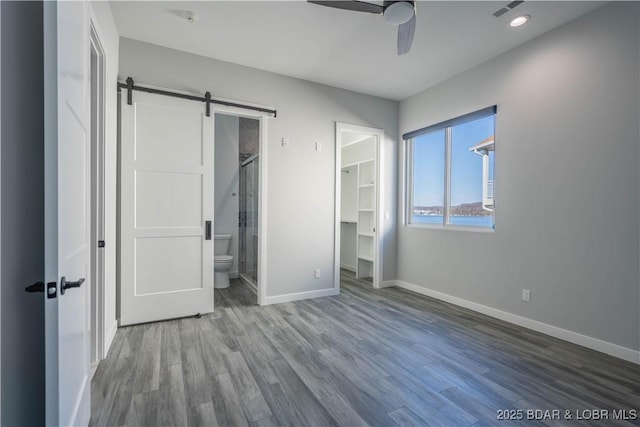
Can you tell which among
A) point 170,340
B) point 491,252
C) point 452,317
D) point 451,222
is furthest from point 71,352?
point 451,222

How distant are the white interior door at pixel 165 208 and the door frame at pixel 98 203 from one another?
0.65 meters

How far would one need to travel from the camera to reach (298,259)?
3.88 meters

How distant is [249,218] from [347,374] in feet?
9.79

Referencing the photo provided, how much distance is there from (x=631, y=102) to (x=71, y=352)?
397 cm

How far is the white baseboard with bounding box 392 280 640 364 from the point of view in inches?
92.8

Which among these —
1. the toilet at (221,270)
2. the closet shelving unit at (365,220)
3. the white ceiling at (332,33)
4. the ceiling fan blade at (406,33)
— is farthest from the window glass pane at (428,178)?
the toilet at (221,270)

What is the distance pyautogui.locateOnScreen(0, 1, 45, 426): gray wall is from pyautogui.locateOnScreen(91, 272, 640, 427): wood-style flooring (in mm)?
704

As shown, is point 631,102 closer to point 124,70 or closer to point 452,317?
point 452,317

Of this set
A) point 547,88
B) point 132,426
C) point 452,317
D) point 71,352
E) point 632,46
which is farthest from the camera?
point 452,317

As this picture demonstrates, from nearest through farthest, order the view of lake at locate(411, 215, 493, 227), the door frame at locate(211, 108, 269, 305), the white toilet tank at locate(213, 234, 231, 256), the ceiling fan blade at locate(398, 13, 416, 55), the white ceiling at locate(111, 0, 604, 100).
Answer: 1. the ceiling fan blade at locate(398, 13, 416, 55)
2. the white ceiling at locate(111, 0, 604, 100)
3. the view of lake at locate(411, 215, 493, 227)
4. the door frame at locate(211, 108, 269, 305)
5. the white toilet tank at locate(213, 234, 231, 256)

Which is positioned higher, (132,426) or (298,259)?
(298,259)

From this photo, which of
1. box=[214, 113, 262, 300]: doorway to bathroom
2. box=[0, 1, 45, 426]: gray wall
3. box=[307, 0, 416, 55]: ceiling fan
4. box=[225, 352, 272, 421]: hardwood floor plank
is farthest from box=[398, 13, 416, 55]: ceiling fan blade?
box=[214, 113, 262, 300]: doorway to bathroom

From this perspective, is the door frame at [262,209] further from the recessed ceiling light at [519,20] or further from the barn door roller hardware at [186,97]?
the recessed ceiling light at [519,20]

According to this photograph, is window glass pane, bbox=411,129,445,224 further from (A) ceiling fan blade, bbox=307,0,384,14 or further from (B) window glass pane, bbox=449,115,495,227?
(A) ceiling fan blade, bbox=307,0,384,14
